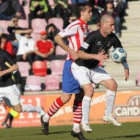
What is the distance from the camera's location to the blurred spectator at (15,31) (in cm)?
2245

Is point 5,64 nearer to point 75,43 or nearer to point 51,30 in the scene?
point 75,43

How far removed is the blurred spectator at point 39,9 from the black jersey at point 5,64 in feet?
27.3

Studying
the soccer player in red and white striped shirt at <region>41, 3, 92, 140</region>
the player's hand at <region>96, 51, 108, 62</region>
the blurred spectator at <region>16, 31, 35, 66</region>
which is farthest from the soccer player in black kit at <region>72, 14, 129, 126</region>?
the blurred spectator at <region>16, 31, 35, 66</region>

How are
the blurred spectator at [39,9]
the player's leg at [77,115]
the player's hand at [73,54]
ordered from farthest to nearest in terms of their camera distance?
the blurred spectator at [39,9], the player's leg at [77,115], the player's hand at [73,54]

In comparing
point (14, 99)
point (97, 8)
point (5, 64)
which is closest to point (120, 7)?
point (97, 8)

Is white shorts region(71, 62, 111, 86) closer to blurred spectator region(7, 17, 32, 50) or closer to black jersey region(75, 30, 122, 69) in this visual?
black jersey region(75, 30, 122, 69)

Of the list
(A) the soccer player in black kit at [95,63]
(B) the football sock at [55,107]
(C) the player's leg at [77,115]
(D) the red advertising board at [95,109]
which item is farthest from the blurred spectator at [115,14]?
(A) the soccer player in black kit at [95,63]

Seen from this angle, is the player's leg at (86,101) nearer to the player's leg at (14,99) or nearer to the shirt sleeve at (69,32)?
the shirt sleeve at (69,32)

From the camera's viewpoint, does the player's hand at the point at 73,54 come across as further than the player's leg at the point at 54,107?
No

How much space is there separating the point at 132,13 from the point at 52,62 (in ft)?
12.6

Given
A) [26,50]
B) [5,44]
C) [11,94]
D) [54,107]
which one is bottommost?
[26,50]

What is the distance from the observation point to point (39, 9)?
76.9ft

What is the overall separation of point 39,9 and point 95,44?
11.5 m

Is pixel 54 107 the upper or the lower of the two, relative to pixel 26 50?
upper
